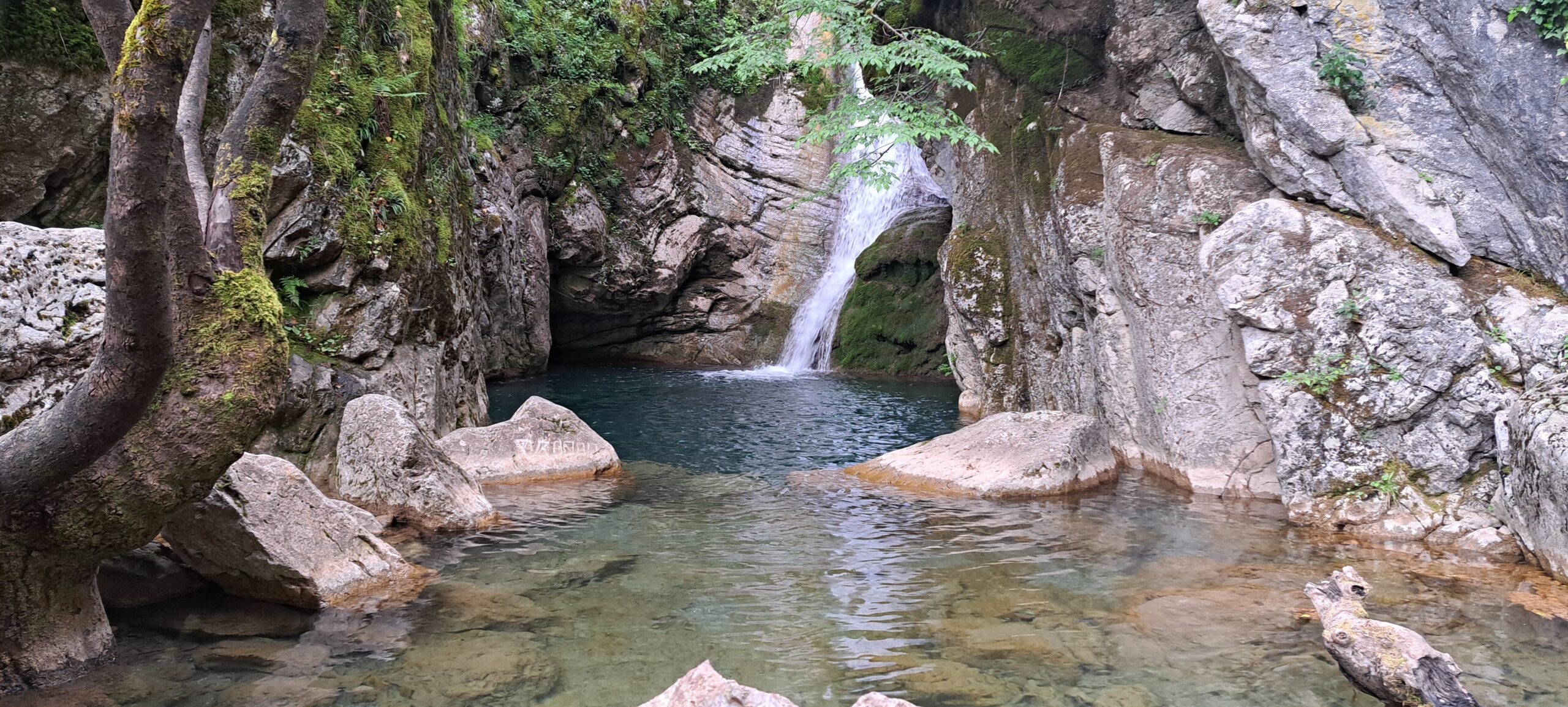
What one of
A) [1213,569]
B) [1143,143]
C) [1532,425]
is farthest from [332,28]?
[1532,425]

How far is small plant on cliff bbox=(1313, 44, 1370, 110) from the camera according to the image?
885cm

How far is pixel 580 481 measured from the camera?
1060 centimetres

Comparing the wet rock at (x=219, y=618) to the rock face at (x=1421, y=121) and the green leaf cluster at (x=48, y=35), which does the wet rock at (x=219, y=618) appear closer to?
the green leaf cluster at (x=48, y=35)

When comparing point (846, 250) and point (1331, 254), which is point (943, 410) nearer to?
point (1331, 254)

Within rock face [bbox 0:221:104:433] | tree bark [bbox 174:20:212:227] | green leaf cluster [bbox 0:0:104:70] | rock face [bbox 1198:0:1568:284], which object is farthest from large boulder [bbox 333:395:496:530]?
rock face [bbox 1198:0:1568:284]

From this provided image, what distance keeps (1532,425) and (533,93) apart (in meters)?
19.6

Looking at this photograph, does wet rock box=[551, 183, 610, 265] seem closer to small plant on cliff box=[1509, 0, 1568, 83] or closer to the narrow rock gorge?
the narrow rock gorge

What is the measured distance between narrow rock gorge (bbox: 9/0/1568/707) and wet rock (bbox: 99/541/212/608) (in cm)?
2

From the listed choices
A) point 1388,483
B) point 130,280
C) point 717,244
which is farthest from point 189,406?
point 717,244

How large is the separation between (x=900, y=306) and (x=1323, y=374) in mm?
14522

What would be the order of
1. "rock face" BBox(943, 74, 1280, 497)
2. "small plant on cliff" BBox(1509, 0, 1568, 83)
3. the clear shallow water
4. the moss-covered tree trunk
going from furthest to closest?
1. "rock face" BBox(943, 74, 1280, 497)
2. "small plant on cliff" BBox(1509, 0, 1568, 83)
3. the clear shallow water
4. the moss-covered tree trunk

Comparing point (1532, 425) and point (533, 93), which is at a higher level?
point (533, 93)

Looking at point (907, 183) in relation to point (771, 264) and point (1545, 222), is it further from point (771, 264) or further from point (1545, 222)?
point (1545, 222)

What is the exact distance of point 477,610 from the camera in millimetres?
6000
